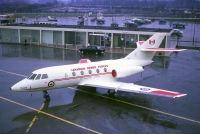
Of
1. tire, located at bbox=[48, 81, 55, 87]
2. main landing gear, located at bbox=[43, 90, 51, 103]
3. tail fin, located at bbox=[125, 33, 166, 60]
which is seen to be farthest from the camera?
tail fin, located at bbox=[125, 33, 166, 60]

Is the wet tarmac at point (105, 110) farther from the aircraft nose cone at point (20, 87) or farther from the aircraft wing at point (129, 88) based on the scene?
the aircraft nose cone at point (20, 87)

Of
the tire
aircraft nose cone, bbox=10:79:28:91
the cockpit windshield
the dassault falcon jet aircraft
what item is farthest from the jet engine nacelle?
aircraft nose cone, bbox=10:79:28:91

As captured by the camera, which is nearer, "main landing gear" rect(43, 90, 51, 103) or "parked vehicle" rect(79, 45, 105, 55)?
"main landing gear" rect(43, 90, 51, 103)

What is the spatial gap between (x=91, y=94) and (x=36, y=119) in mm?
7409

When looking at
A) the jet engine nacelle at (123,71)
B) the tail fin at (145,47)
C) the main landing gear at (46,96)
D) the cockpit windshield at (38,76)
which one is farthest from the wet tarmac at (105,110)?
the tail fin at (145,47)

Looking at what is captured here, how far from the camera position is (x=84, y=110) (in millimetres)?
25172

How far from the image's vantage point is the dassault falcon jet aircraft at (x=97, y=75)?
25844mm

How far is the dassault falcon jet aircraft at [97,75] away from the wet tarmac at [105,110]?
134cm

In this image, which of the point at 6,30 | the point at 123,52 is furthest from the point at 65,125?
the point at 6,30

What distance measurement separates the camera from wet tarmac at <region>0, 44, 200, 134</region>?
2153 cm

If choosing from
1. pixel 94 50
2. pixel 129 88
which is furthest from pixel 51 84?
pixel 94 50

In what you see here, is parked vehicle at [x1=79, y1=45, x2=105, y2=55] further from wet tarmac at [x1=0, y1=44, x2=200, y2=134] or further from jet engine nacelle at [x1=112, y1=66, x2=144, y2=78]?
jet engine nacelle at [x1=112, y1=66, x2=144, y2=78]

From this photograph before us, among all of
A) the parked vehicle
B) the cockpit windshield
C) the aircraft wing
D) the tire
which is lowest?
the aircraft wing

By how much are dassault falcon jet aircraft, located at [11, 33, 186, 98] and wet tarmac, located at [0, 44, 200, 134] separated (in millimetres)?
1344
